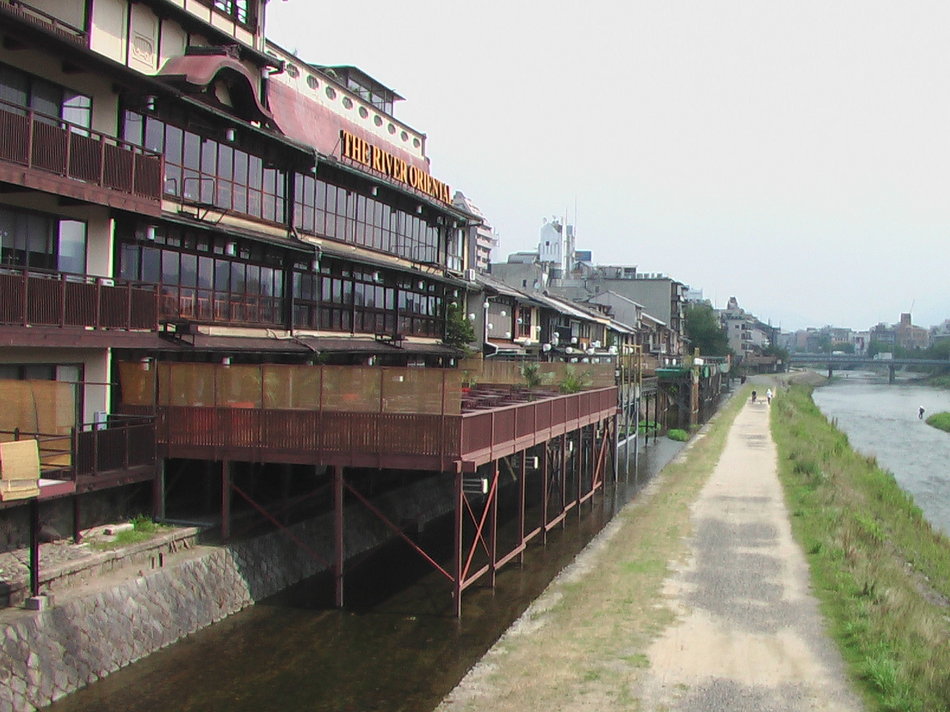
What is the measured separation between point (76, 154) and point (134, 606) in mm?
8980

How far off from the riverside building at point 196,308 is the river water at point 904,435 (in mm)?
21798

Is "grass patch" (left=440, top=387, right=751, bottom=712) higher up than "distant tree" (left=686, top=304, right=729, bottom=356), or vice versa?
"distant tree" (left=686, top=304, right=729, bottom=356)

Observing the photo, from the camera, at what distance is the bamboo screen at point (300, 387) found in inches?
719

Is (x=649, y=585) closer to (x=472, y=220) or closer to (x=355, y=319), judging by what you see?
(x=355, y=319)

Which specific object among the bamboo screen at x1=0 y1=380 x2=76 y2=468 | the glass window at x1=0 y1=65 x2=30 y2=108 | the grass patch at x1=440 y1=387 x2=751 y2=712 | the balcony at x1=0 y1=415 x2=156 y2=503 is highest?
the glass window at x1=0 y1=65 x2=30 y2=108

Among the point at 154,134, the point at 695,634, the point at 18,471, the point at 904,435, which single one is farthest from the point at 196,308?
the point at 904,435

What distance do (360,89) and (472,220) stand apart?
812cm

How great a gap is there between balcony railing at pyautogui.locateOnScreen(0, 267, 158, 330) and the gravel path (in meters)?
12.8

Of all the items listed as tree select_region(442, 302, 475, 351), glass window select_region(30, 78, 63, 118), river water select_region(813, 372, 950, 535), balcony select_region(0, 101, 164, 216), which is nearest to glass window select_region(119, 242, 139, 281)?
balcony select_region(0, 101, 164, 216)

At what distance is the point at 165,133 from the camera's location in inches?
880

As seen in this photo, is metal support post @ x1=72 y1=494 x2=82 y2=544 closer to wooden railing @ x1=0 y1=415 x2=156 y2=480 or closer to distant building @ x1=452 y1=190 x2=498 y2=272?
wooden railing @ x1=0 y1=415 x2=156 y2=480

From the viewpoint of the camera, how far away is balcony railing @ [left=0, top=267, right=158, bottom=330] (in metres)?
16.2

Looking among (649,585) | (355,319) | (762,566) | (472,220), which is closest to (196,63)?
(355,319)

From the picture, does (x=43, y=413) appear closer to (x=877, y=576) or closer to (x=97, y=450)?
(x=97, y=450)
